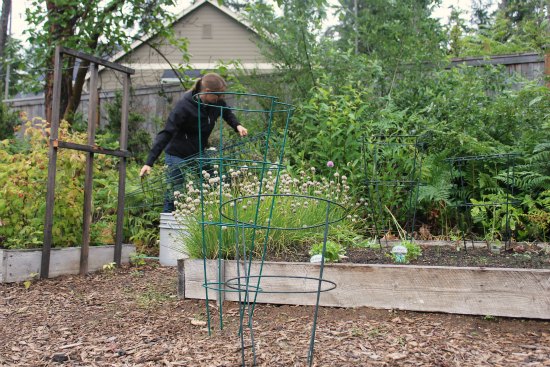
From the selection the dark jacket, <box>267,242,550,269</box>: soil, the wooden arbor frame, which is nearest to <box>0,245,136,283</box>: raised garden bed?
the wooden arbor frame

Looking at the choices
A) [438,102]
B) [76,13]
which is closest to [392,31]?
[438,102]

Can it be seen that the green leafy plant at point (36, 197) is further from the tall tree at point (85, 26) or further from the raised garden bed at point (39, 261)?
the tall tree at point (85, 26)

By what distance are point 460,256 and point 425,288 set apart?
79 centimetres

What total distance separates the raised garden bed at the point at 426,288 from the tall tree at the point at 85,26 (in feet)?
16.5

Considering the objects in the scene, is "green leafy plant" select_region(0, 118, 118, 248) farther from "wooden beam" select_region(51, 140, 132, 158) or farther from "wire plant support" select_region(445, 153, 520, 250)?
"wire plant support" select_region(445, 153, 520, 250)

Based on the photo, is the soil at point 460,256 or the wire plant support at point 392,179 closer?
the soil at point 460,256

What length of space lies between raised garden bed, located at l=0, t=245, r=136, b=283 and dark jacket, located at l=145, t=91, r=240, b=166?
35.8 inches

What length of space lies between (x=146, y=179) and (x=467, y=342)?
4.22 metres

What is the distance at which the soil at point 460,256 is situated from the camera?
3.51 metres

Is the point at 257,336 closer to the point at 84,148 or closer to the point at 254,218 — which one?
the point at 254,218

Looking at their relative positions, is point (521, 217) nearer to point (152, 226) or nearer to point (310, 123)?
point (310, 123)

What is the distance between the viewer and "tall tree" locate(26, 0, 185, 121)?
7.34 metres

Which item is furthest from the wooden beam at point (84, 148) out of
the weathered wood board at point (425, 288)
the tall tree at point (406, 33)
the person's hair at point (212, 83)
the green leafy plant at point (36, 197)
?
the tall tree at point (406, 33)

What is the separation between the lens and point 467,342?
275cm
